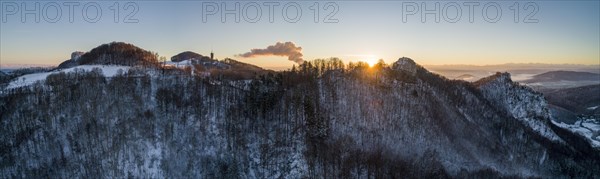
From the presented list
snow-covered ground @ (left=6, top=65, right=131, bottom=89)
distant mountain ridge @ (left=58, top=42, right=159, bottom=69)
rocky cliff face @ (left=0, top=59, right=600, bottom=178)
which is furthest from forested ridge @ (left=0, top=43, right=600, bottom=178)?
distant mountain ridge @ (left=58, top=42, right=159, bottom=69)

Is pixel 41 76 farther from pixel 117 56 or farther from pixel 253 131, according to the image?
pixel 253 131

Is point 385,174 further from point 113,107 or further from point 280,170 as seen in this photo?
point 113,107

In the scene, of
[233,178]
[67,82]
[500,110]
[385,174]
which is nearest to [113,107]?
[67,82]

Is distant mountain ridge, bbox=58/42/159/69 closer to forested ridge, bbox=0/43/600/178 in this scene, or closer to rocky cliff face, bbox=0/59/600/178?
forested ridge, bbox=0/43/600/178

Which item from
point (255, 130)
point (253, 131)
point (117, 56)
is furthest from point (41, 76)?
point (255, 130)

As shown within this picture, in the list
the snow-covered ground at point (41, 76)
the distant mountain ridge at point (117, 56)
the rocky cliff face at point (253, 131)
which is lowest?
the rocky cliff face at point (253, 131)

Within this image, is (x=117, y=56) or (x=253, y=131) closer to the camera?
(x=253, y=131)

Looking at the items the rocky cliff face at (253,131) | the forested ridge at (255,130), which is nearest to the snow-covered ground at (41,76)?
the forested ridge at (255,130)

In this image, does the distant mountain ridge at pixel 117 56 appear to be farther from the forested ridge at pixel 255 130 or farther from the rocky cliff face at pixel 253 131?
the rocky cliff face at pixel 253 131
